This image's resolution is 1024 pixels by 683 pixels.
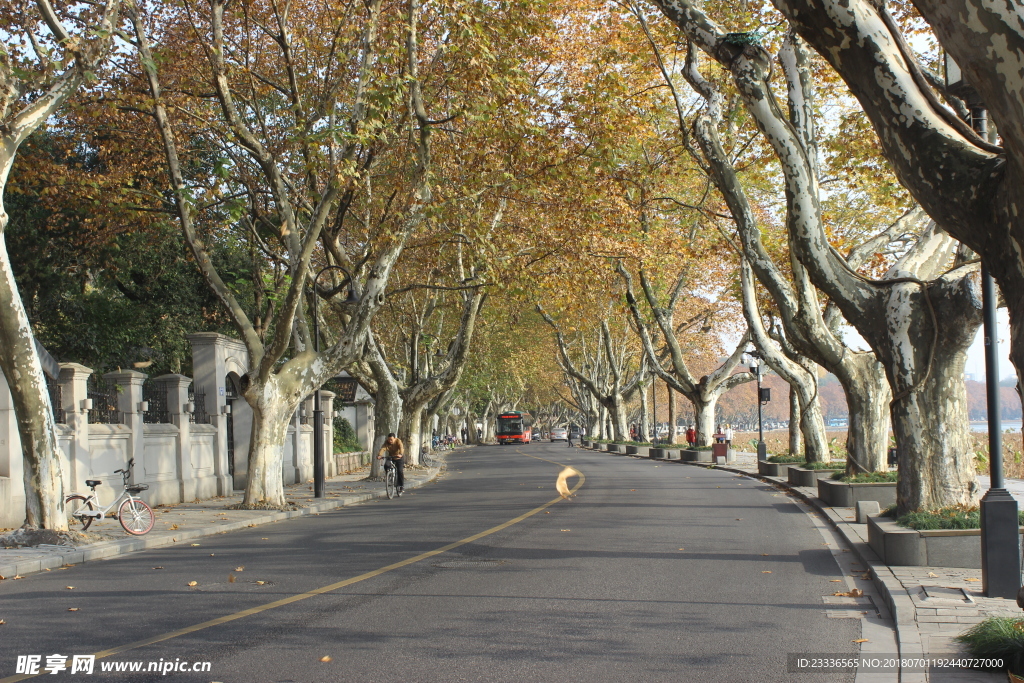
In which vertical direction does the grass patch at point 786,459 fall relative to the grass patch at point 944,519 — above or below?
below

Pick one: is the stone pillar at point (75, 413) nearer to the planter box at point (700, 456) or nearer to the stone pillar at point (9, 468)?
the stone pillar at point (9, 468)

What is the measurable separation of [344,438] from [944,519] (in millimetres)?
33943

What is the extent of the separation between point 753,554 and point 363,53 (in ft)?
37.6

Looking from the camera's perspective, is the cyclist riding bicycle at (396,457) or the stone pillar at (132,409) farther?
the cyclist riding bicycle at (396,457)

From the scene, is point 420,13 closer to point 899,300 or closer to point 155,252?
point 899,300

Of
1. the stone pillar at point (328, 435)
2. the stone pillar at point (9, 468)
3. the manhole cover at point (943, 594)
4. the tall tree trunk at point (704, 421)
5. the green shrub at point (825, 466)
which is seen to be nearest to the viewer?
the manhole cover at point (943, 594)

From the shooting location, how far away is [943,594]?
7.96m

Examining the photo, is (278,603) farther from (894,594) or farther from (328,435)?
(328,435)

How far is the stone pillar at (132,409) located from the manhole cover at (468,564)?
10920 mm

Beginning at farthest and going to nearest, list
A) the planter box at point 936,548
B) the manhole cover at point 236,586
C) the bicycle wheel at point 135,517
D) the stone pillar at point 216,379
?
the stone pillar at point 216,379, the bicycle wheel at point 135,517, the planter box at point 936,548, the manhole cover at point 236,586

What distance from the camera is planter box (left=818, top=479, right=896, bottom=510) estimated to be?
51.2 ft

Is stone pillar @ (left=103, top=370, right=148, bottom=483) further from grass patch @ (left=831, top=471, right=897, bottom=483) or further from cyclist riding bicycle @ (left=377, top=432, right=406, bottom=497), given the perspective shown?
grass patch @ (left=831, top=471, right=897, bottom=483)

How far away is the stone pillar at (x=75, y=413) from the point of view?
54.6ft

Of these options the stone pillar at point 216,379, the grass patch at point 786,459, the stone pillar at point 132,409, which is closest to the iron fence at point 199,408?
the stone pillar at point 216,379
